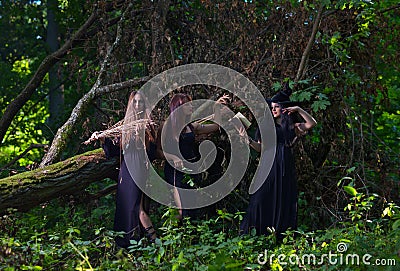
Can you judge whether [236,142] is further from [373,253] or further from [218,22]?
[373,253]

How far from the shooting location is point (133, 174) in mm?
6754

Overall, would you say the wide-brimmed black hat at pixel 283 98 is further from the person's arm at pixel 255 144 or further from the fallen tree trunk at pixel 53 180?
the fallen tree trunk at pixel 53 180

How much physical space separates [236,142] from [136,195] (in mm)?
1337

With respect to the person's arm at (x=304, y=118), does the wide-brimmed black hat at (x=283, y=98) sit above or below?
above

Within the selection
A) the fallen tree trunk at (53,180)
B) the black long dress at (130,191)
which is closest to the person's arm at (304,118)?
the black long dress at (130,191)

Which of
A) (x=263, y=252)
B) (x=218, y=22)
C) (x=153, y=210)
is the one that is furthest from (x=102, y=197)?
(x=263, y=252)

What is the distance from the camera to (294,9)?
7.87 metres

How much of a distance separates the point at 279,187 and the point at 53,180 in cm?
233

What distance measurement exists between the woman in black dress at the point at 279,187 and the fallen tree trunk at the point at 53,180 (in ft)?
5.28

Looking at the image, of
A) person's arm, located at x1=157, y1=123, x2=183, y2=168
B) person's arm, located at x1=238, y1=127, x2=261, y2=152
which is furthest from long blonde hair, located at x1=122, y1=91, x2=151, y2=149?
person's arm, located at x1=238, y1=127, x2=261, y2=152

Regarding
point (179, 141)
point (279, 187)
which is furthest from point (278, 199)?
point (179, 141)

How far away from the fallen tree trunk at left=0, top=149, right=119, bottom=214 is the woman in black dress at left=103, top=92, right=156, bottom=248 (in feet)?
0.90

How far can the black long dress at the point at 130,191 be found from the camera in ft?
22.0

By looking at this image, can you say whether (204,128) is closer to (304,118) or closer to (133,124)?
(133,124)
